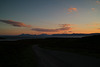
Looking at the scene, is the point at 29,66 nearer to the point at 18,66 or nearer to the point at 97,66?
the point at 18,66

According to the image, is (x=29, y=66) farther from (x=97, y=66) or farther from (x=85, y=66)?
(x=97, y=66)

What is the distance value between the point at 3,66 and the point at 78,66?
10532 millimetres

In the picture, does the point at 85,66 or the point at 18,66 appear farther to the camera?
the point at 18,66

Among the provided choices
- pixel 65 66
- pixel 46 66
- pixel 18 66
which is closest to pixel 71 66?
pixel 65 66

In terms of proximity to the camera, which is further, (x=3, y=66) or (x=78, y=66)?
(x=3, y=66)

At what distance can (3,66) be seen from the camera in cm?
1067

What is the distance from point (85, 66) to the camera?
9555 mm

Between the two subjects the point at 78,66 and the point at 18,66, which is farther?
the point at 18,66

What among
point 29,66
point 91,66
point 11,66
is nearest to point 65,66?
point 91,66

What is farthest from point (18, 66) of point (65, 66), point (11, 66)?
point (65, 66)

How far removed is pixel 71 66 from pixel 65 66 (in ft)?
2.56

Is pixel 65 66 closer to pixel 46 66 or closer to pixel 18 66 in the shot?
→ pixel 46 66

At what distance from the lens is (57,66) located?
31.9 ft

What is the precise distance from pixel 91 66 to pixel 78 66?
1.66 metres
